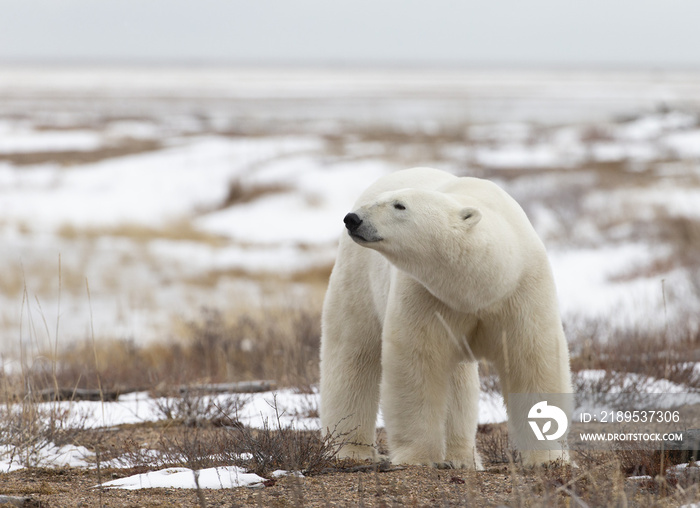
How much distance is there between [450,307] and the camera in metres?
3.41

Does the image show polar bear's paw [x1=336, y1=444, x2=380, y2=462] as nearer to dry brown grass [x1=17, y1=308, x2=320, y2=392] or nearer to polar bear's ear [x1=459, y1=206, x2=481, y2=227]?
dry brown grass [x1=17, y1=308, x2=320, y2=392]

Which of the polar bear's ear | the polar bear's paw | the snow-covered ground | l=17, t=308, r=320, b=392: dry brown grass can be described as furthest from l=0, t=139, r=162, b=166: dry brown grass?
the polar bear's ear

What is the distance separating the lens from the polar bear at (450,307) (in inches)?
126

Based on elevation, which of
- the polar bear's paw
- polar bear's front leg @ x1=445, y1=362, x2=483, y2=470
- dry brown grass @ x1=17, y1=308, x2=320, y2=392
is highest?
dry brown grass @ x1=17, y1=308, x2=320, y2=392

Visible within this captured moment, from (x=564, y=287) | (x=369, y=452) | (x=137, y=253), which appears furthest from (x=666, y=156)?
(x=369, y=452)

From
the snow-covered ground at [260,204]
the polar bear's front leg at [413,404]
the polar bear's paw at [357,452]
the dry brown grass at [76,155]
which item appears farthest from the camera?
the dry brown grass at [76,155]

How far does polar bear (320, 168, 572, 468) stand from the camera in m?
3.20

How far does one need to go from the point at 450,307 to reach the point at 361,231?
1.90ft

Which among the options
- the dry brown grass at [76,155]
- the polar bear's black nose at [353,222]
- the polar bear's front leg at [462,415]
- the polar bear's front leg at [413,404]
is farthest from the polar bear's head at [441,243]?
the dry brown grass at [76,155]

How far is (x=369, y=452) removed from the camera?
422cm

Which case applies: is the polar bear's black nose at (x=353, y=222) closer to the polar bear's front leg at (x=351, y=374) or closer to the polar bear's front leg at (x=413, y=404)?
the polar bear's front leg at (x=413, y=404)

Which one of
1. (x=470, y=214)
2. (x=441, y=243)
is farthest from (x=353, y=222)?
(x=470, y=214)

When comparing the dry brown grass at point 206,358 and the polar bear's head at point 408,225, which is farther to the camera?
the dry brown grass at point 206,358

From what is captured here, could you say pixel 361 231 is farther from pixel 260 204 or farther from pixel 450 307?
pixel 260 204
